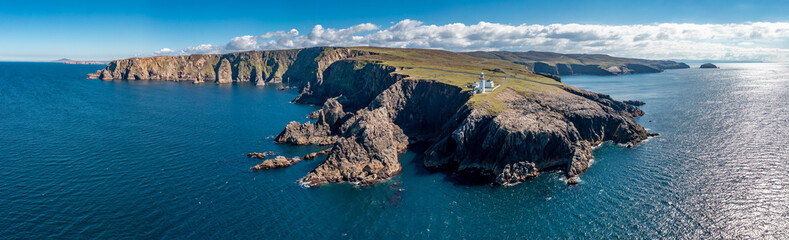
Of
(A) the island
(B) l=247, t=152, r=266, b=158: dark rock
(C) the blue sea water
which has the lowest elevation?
(C) the blue sea water

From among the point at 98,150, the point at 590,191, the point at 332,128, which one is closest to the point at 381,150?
the point at 332,128

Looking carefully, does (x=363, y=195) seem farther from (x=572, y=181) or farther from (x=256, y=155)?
(x=572, y=181)

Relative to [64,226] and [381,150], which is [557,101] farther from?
[64,226]

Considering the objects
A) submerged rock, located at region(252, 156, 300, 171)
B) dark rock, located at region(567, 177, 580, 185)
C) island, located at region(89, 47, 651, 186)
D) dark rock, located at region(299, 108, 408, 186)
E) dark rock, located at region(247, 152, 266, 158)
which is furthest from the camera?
dark rock, located at region(247, 152, 266, 158)

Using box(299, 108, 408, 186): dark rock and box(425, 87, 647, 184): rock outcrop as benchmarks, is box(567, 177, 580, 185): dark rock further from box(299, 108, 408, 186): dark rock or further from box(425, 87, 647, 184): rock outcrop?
box(299, 108, 408, 186): dark rock

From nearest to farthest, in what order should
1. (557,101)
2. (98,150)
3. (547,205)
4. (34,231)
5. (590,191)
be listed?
(34,231) → (547,205) → (590,191) → (98,150) → (557,101)

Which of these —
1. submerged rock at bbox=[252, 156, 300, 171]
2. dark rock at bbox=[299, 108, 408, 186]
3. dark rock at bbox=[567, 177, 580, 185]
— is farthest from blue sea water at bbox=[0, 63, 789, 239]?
dark rock at bbox=[299, 108, 408, 186]

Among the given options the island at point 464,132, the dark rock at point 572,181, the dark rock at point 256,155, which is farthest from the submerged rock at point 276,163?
the dark rock at point 572,181

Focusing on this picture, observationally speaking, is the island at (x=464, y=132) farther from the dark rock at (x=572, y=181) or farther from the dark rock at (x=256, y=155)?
the dark rock at (x=256, y=155)
